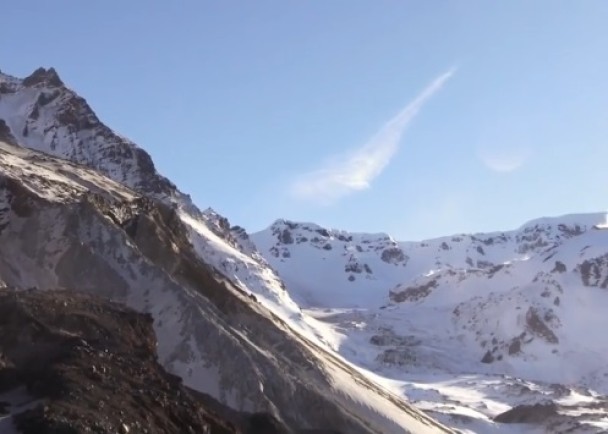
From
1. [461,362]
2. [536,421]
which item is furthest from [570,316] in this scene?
[536,421]

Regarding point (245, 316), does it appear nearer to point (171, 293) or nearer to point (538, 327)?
point (171, 293)

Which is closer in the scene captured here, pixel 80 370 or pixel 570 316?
pixel 80 370

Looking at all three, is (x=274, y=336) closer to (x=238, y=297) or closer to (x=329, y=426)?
(x=238, y=297)

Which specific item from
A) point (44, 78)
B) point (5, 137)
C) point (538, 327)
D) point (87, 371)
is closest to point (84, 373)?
point (87, 371)

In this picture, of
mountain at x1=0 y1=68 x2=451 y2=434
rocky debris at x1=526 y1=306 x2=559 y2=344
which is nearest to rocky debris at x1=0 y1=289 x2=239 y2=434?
mountain at x1=0 y1=68 x2=451 y2=434

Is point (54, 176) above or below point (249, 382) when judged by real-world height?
above

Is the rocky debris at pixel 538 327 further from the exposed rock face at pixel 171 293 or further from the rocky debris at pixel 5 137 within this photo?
the exposed rock face at pixel 171 293

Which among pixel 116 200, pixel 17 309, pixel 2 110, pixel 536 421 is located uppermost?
pixel 2 110

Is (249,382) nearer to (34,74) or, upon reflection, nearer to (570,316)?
(34,74)

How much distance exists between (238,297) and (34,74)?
9186cm

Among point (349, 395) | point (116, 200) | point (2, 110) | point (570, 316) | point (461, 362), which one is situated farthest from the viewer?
point (570, 316)

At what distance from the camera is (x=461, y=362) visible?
166750 mm

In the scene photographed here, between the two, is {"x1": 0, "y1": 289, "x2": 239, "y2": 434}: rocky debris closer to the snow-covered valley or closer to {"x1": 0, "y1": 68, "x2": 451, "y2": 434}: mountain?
{"x1": 0, "y1": 68, "x2": 451, "y2": 434}: mountain

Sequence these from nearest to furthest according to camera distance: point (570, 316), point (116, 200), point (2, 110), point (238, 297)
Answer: point (238, 297) → point (116, 200) → point (2, 110) → point (570, 316)
